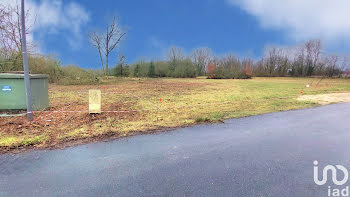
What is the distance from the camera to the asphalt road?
238 centimetres

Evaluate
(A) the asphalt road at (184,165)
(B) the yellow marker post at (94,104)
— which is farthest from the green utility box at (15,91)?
(A) the asphalt road at (184,165)

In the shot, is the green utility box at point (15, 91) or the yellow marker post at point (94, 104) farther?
the yellow marker post at point (94, 104)

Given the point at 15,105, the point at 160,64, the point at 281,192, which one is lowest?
the point at 281,192

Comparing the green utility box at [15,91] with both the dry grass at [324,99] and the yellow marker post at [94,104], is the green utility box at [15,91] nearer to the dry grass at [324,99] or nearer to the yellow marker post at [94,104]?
the yellow marker post at [94,104]

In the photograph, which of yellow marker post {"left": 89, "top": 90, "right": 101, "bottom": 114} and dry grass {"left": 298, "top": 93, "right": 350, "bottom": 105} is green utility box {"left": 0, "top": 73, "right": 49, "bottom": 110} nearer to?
yellow marker post {"left": 89, "top": 90, "right": 101, "bottom": 114}

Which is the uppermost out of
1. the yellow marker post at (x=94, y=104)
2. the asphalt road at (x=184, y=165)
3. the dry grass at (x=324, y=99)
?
the yellow marker post at (x=94, y=104)

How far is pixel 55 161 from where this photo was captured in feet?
10.2

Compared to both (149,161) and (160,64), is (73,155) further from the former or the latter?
(160,64)

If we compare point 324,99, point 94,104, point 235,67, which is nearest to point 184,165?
point 94,104

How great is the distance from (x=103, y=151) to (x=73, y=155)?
523 mm

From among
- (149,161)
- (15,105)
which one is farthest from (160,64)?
(149,161)

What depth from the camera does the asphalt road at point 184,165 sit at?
2.38 m

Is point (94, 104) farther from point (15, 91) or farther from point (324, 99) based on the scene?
point (324, 99)

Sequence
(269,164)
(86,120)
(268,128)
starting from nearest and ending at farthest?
(269,164) → (268,128) → (86,120)
